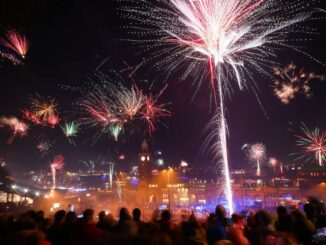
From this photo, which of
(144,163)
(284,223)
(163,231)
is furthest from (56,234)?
(144,163)

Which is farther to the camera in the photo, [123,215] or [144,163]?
[144,163]

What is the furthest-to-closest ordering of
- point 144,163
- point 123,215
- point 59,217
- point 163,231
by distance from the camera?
point 144,163 → point 59,217 → point 123,215 → point 163,231

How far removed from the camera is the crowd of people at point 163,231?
4.86 metres

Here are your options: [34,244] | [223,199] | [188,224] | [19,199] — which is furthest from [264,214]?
[223,199]

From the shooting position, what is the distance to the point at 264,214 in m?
6.70

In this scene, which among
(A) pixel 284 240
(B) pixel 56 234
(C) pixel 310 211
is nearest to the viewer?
(A) pixel 284 240

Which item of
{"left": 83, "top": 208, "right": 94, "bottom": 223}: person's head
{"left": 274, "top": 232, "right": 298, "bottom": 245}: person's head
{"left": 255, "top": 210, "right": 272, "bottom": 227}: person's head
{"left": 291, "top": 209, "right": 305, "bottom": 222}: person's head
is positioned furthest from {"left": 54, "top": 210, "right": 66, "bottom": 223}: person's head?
{"left": 291, "top": 209, "right": 305, "bottom": 222}: person's head

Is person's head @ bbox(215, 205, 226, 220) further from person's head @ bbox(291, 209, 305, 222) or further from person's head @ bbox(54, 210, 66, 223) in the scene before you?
person's head @ bbox(54, 210, 66, 223)

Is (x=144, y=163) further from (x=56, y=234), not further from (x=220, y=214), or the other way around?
(x=56, y=234)

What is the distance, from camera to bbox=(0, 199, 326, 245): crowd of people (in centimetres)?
486

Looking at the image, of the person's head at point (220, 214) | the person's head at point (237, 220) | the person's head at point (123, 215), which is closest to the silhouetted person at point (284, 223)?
the person's head at point (237, 220)

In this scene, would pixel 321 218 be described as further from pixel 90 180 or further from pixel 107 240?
pixel 90 180

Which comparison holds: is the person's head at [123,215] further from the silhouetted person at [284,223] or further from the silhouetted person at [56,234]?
the silhouetted person at [284,223]

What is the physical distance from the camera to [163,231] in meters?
5.79
